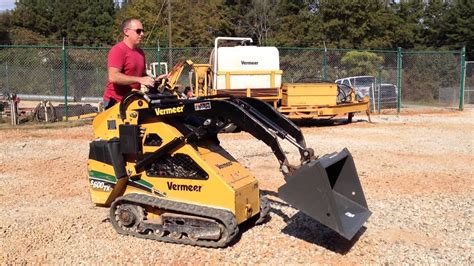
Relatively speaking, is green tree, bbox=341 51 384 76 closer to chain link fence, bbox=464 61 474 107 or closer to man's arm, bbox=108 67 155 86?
chain link fence, bbox=464 61 474 107

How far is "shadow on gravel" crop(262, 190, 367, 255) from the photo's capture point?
539 cm

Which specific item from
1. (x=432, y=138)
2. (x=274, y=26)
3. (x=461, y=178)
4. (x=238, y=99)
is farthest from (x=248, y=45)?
(x=274, y=26)

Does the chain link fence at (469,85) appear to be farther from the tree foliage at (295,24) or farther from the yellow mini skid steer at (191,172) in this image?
the yellow mini skid steer at (191,172)

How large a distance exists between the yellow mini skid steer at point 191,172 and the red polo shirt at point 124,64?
0.32m


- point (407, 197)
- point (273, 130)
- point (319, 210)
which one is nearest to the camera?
point (319, 210)

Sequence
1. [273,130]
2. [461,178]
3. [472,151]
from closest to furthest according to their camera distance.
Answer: [273,130], [461,178], [472,151]

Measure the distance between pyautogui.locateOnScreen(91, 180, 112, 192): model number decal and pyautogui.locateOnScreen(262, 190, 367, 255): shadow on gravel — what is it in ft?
6.15

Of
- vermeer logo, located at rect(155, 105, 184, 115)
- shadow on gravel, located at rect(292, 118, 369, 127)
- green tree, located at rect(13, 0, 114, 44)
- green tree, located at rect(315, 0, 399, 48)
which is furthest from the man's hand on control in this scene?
green tree, located at rect(13, 0, 114, 44)

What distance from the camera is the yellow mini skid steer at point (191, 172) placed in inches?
205

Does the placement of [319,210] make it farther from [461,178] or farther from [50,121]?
[50,121]

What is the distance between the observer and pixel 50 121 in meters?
17.7

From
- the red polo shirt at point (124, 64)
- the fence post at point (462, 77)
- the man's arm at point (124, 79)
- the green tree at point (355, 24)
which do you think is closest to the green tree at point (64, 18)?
the green tree at point (355, 24)

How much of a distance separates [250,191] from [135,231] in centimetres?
122

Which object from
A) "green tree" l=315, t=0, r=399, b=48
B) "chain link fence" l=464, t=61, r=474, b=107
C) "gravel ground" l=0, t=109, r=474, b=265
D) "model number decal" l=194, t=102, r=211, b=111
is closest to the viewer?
"gravel ground" l=0, t=109, r=474, b=265
